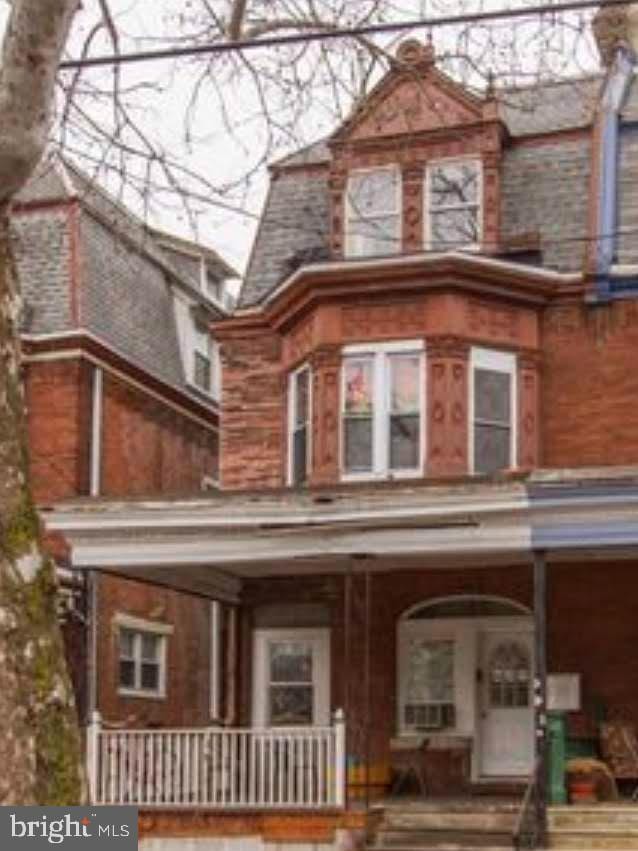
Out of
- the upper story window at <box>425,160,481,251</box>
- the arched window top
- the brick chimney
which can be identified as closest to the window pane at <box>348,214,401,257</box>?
the upper story window at <box>425,160,481,251</box>

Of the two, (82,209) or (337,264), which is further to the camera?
(82,209)

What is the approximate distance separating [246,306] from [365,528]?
6.56 m

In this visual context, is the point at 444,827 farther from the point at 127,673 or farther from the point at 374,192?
the point at 127,673

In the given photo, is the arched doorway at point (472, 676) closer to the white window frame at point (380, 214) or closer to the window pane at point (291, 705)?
the window pane at point (291, 705)

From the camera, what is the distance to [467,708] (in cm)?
2047

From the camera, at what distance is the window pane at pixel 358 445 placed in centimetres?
2092

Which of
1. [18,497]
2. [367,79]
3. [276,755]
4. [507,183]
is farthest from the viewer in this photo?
[507,183]

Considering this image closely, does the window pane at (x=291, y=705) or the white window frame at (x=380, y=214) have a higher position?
the white window frame at (x=380, y=214)

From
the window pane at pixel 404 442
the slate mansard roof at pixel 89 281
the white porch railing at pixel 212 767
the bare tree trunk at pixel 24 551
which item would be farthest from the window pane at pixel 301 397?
the bare tree trunk at pixel 24 551

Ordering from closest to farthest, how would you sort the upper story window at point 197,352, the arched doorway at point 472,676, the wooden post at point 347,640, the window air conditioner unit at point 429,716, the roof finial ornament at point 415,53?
1. the roof finial ornament at point 415,53
2. the wooden post at point 347,640
3. the arched doorway at point 472,676
4. the window air conditioner unit at point 429,716
5. the upper story window at point 197,352

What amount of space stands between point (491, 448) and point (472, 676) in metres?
2.85

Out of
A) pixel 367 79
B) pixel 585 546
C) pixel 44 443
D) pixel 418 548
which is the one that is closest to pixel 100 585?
pixel 44 443

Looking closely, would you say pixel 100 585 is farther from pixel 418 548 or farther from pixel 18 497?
pixel 18 497

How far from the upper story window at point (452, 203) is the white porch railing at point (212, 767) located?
737cm
